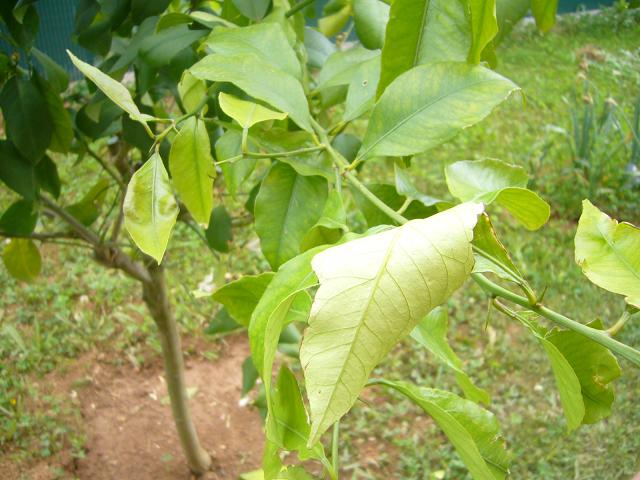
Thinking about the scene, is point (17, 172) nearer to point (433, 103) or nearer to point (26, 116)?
point (26, 116)

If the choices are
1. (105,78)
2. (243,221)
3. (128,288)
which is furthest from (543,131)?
(105,78)

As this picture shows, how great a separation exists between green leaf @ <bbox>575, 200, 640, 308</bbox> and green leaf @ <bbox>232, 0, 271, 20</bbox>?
46 cm

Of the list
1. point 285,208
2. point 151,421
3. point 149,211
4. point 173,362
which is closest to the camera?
point 149,211

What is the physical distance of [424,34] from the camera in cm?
53

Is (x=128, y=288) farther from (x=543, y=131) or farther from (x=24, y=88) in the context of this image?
(x=543, y=131)

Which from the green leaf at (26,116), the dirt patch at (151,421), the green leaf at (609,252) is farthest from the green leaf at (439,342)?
the dirt patch at (151,421)

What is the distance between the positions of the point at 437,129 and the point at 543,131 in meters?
3.17

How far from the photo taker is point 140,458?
175 cm

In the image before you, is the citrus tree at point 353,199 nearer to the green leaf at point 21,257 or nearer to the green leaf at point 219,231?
the green leaf at point 219,231

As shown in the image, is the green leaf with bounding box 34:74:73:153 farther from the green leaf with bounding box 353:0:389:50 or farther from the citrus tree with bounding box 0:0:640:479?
the green leaf with bounding box 353:0:389:50

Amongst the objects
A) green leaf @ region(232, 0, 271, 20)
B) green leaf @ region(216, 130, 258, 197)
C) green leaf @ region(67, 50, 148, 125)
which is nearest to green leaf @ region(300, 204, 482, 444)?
green leaf @ region(67, 50, 148, 125)

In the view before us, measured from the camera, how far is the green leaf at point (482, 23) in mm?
478

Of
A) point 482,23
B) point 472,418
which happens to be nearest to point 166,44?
point 482,23

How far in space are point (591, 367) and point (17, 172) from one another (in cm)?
75
